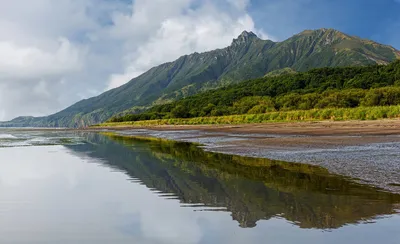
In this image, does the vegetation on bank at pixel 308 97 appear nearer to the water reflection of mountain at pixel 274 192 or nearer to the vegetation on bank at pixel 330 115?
the vegetation on bank at pixel 330 115

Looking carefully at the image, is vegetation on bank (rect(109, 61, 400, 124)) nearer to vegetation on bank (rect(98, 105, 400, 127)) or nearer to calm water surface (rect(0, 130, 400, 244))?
vegetation on bank (rect(98, 105, 400, 127))

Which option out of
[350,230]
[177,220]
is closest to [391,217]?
[350,230]

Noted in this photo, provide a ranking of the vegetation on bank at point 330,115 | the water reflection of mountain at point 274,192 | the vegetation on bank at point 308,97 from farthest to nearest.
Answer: the vegetation on bank at point 308,97 → the vegetation on bank at point 330,115 → the water reflection of mountain at point 274,192

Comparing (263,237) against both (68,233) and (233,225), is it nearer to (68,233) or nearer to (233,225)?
(233,225)

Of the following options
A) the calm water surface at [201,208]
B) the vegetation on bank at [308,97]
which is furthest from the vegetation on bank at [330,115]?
the calm water surface at [201,208]

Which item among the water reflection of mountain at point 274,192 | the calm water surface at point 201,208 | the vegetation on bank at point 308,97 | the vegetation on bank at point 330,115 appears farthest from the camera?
the vegetation on bank at point 308,97

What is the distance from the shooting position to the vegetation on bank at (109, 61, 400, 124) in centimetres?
8688

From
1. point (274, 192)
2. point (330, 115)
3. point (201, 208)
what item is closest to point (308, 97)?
point (330, 115)

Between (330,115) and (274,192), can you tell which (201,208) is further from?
(330,115)

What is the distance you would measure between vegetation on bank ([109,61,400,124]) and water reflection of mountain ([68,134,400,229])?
44.7 metres

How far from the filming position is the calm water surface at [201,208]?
21.9 feet

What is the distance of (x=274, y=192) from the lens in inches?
404

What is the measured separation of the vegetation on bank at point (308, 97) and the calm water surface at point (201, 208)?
154ft

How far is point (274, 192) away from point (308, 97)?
111 meters
